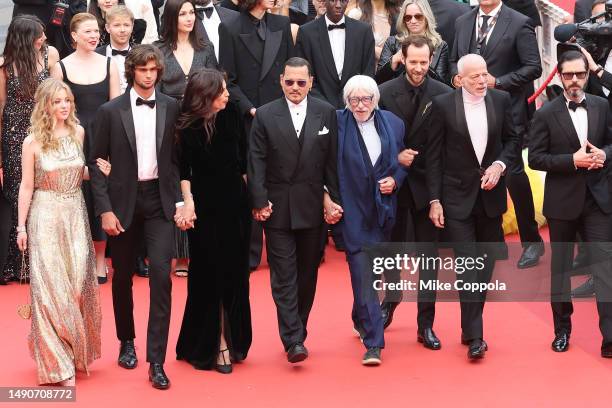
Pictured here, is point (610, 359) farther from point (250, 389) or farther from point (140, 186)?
point (140, 186)

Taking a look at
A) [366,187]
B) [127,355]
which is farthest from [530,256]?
[127,355]

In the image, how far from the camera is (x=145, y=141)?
8.29 metres

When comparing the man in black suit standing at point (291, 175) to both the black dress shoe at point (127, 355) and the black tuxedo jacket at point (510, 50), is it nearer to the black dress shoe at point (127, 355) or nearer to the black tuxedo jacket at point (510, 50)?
the black dress shoe at point (127, 355)

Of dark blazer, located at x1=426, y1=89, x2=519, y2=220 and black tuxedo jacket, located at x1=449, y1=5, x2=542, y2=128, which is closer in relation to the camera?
dark blazer, located at x1=426, y1=89, x2=519, y2=220

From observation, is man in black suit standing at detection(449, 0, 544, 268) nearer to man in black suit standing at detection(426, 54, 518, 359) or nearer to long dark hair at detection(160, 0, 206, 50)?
man in black suit standing at detection(426, 54, 518, 359)

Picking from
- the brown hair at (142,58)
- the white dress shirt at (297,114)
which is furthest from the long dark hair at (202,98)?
the white dress shirt at (297,114)

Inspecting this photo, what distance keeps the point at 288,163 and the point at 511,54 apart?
2879 millimetres

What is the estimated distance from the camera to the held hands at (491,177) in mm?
8625

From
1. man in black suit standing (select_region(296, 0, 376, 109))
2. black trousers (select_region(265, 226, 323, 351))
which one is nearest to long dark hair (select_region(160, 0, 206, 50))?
man in black suit standing (select_region(296, 0, 376, 109))

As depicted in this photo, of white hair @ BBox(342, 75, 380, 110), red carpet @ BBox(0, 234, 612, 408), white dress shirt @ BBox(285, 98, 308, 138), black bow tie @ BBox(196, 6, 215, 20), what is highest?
black bow tie @ BBox(196, 6, 215, 20)

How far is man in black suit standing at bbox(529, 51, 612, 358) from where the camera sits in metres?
8.74

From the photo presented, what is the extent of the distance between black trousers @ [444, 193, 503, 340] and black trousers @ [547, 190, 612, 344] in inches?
16.9

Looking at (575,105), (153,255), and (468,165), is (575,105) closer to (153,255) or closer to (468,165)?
(468,165)

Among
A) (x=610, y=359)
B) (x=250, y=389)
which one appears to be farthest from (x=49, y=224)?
(x=610, y=359)
